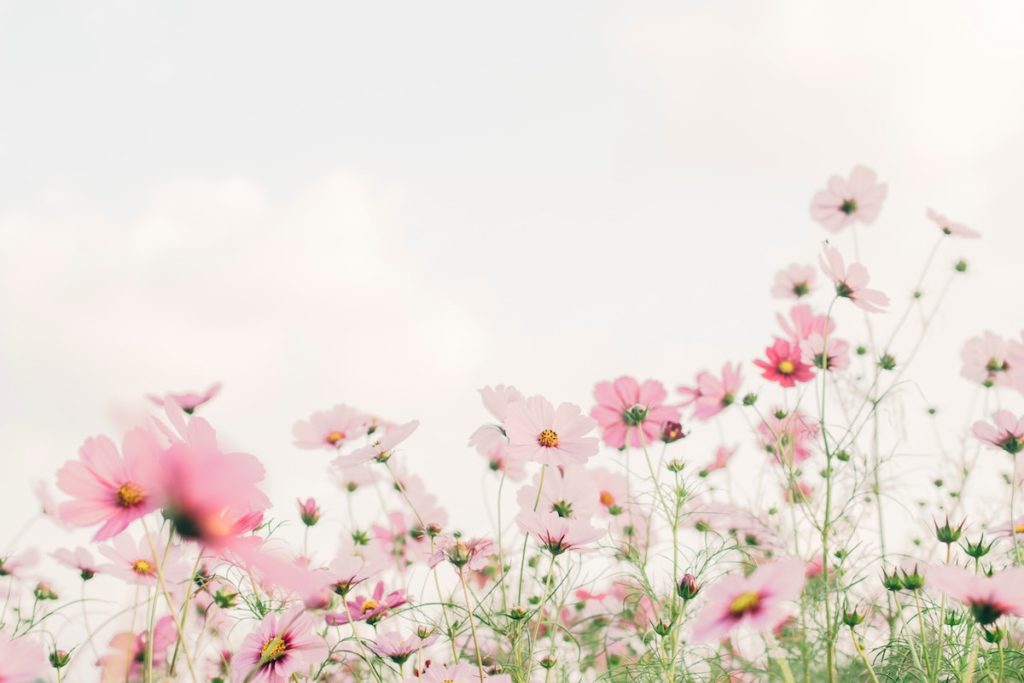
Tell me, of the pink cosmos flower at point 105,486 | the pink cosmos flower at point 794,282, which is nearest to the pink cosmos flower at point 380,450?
the pink cosmos flower at point 105,486

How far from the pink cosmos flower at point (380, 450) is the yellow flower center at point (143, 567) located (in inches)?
10.7

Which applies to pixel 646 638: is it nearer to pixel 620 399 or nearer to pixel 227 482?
pixel 620 399

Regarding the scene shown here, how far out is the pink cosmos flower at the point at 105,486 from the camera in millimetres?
618

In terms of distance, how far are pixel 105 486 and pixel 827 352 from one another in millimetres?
1220

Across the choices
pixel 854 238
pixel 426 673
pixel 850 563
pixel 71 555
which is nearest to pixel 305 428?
pixel 71 555

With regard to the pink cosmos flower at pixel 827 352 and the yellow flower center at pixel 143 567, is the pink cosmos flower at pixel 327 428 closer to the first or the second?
the yellow flower center at pixel 143 567

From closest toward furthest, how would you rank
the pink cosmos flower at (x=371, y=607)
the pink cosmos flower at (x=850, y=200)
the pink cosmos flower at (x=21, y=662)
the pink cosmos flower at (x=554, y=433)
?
1. the pink cosmos flower at (x=21, y=662)
2. the pink cosmos flower at (x=554, y=433)
3. the pink cosmos flower at (x=371, y=607)
4. the pink cosmos flower at (x=850, y=200)

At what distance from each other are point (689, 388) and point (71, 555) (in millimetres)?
1168

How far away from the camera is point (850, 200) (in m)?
1.87

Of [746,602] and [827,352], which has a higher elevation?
[746,602]

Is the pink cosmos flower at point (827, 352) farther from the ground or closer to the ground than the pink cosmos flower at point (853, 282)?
closer to the ground

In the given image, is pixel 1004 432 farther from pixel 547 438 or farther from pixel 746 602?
pixel 746 602

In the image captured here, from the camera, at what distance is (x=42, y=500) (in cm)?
165

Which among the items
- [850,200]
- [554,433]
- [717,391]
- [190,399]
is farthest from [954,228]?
[190,399]
